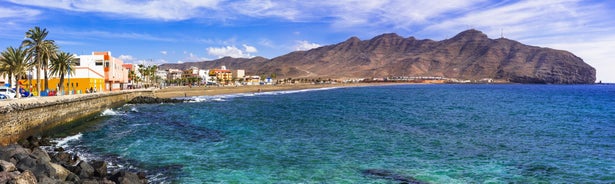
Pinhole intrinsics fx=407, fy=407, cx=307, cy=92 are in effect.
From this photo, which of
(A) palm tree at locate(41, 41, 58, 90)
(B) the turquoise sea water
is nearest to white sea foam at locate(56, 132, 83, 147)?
(B) the turquoise sea water

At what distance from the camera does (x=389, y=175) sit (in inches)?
716

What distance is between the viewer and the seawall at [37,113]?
25641 mm

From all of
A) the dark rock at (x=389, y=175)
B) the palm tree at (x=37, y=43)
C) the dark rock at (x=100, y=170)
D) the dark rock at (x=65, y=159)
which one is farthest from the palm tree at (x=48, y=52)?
the dark rock at (x=389, y=175)

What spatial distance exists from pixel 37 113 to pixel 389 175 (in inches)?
1078

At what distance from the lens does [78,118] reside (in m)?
41.5

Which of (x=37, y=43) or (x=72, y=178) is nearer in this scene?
(x=72, y=178)

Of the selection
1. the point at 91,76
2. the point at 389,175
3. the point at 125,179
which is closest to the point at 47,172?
the point at 125,179

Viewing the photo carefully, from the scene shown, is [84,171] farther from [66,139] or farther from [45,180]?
[66,139]

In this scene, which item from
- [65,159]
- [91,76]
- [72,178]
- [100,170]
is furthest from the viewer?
[91,76]

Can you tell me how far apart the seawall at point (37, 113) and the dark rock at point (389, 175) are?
71.7ft

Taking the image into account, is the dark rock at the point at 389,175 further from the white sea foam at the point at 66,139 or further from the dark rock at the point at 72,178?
the white sea foam at the point at 66,139

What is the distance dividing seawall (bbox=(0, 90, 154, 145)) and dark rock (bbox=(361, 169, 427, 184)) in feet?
71.7

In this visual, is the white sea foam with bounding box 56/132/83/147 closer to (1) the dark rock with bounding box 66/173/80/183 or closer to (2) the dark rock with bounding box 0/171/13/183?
(1) the dark rock with bounding box 66/173/80/183

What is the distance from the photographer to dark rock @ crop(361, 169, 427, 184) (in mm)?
17281
